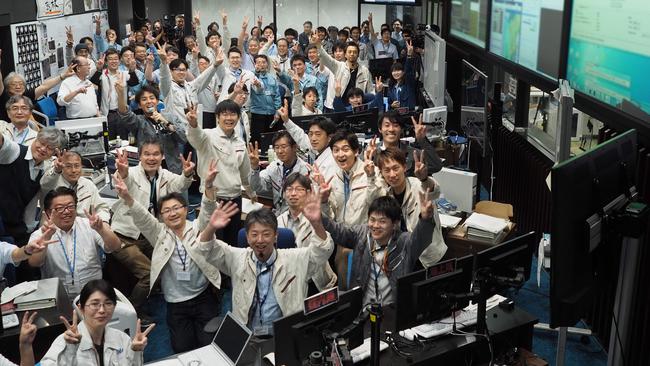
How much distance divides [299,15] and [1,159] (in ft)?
46.1

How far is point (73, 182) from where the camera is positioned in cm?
584

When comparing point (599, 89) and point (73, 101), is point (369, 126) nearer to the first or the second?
point (599, 89)

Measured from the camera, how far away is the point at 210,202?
504cm

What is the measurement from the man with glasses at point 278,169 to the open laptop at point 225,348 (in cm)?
220

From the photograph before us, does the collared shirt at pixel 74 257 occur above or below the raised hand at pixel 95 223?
below

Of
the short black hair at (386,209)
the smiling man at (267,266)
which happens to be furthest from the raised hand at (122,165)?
the short black hair at (386,209)

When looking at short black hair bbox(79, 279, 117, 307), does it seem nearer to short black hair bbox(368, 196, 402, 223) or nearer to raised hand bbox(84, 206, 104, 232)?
raised hand bbox(84, 206, 104, 232)

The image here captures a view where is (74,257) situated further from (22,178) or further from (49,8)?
(49,8)

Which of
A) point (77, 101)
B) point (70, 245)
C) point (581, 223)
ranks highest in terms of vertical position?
point (581, 223)

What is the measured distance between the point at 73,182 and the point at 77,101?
3.40 m

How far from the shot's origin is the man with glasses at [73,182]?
5.76m

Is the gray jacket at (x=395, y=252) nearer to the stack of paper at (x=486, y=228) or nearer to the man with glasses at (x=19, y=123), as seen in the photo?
the stack of paper at (x=486, y=228)

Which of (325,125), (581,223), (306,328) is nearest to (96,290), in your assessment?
(306,328)

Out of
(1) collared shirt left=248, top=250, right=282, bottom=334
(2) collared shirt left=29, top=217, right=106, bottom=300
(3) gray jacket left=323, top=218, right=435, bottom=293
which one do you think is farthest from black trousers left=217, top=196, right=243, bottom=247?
(1) collared shirt left=248, top=250, right=282, bottom=334
